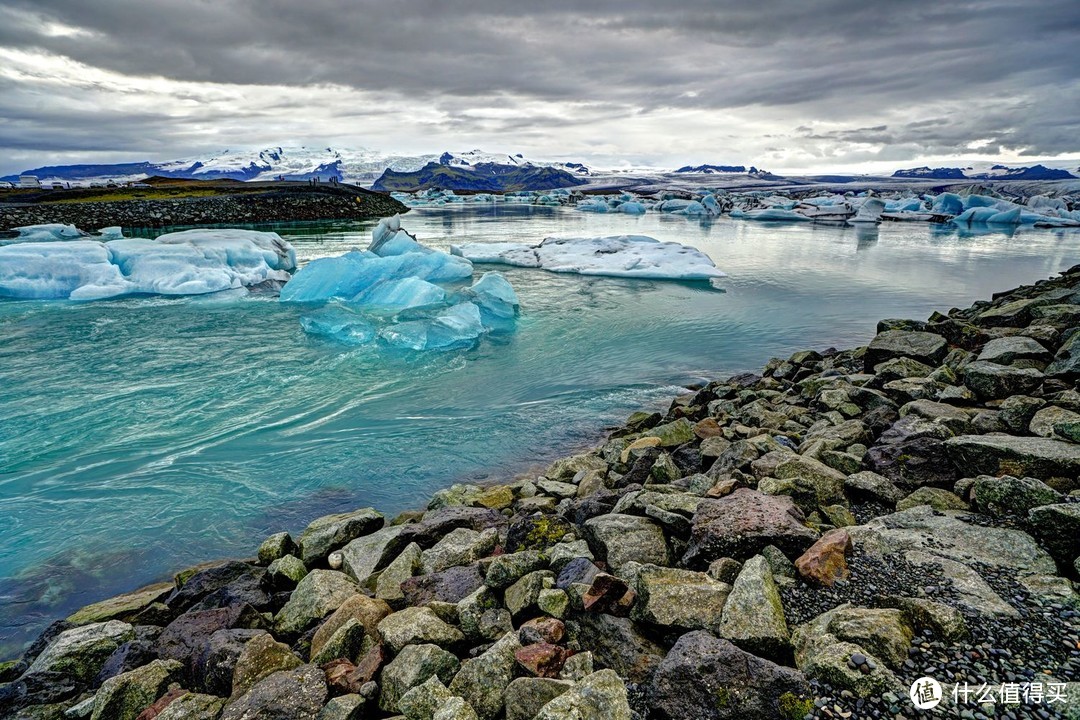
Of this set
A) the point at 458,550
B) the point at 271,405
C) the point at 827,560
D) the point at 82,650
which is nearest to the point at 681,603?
the point at 827,560

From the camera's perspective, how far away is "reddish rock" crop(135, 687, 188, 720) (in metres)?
2.47

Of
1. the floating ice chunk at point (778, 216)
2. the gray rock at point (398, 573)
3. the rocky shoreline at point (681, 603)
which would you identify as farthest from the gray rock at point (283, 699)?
the floating ice chunk at point (778, 216)

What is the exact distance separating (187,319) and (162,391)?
5177mm

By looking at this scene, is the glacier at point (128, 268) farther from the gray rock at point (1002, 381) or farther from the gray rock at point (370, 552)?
the gray rock at point (1002, 381)

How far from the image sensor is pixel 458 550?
→ 366 centimetres

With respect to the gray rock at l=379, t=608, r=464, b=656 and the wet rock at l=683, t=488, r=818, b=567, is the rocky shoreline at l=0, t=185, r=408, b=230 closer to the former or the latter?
the gray rock at l=379, t=608, r=464, b=656

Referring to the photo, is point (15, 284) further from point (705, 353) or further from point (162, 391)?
point (705, 353)

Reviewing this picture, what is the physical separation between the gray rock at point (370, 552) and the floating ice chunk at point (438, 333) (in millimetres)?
6146

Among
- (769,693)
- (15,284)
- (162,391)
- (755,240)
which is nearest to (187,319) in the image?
(162,391)

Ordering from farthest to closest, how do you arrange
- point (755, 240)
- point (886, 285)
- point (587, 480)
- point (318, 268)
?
1. point (755, 240)
2. point (886, 285)
3. point (318, 268)
4. point (587, 480)

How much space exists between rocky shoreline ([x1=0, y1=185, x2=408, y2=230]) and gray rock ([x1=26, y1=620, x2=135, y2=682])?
38.2 metres

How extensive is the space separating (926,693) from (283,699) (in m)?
2.45

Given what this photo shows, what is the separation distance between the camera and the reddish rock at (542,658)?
2.31m

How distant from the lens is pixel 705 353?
1017 centimetres
